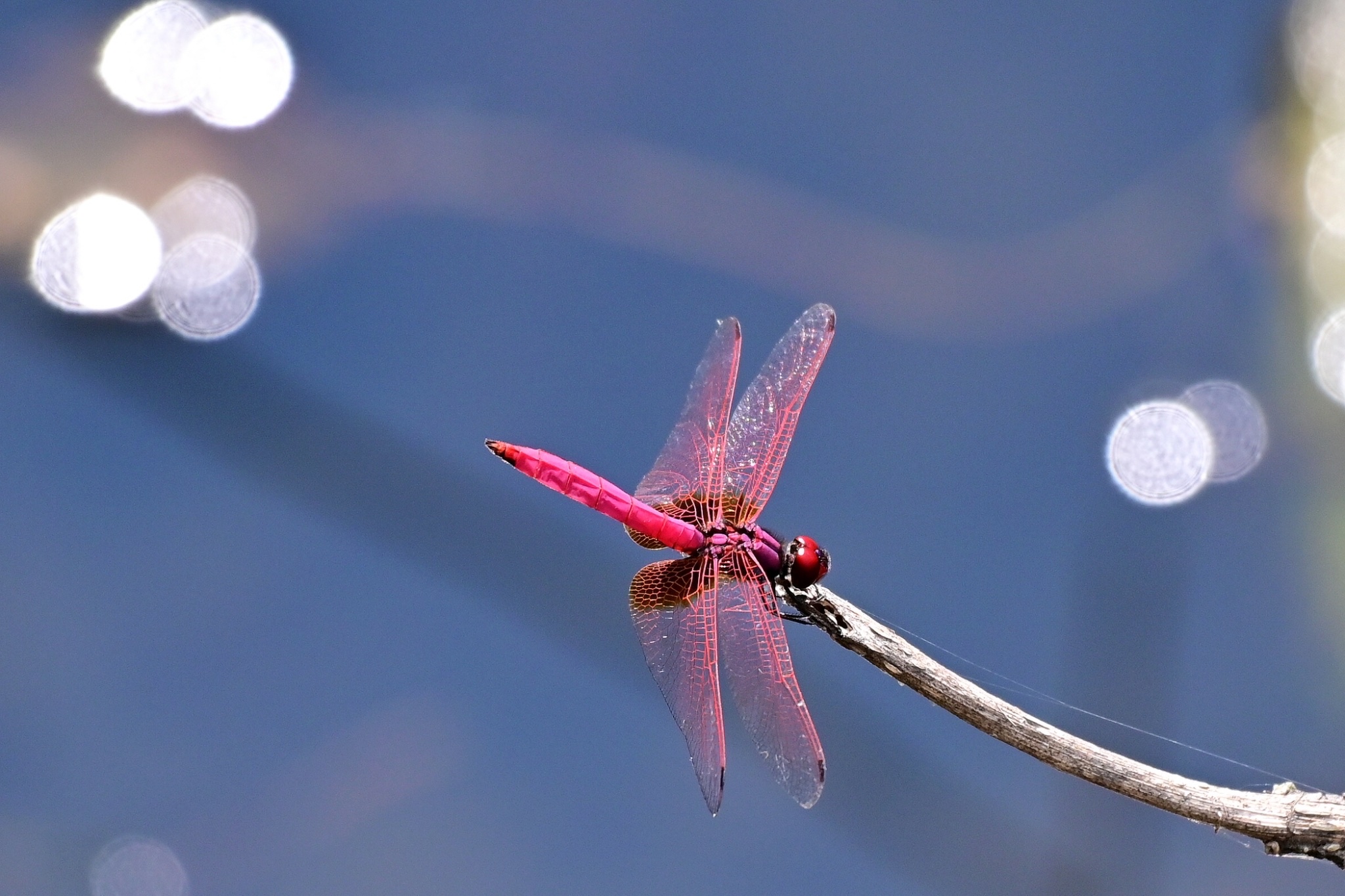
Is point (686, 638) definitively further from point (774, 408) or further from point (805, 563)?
point (774, 408)

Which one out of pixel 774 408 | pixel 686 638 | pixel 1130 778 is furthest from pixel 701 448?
pixel 1130 778

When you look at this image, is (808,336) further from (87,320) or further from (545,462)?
(87,320)

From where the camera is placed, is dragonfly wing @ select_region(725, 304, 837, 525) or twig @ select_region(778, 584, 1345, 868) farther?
dragonfly wing @ select_region(725, 304, 837, 525)

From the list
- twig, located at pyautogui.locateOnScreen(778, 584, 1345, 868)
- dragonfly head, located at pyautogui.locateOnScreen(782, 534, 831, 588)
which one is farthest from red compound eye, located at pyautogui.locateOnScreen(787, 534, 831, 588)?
twig, located at pyautogui.locateOnScreen(778, 584, 1345, 868)

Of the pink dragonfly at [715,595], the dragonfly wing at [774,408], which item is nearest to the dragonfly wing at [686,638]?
the pink dragonfly at [715,595]

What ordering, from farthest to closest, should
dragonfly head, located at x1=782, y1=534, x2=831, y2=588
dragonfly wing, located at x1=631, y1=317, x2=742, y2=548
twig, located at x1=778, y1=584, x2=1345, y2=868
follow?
dragonfly wing, located at x1=631, y1=317, x2=742, y2=548 < dragonfly head, located at x1=782, y1=534, x2=831, y2=588 < twig, located at x1=778, y1=584, x2=1345, y2=868

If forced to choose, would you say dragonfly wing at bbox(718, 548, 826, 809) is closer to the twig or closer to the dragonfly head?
the dragonfly head
